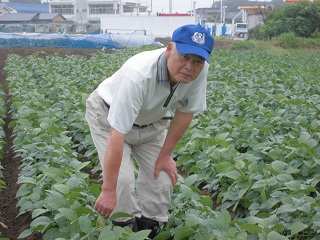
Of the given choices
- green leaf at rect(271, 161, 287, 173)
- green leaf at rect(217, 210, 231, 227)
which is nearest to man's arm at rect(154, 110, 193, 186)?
green leaf at rect(217, 210, 231, 227)

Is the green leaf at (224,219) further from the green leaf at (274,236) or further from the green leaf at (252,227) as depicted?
the green leaf at (274,236)

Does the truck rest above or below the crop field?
below

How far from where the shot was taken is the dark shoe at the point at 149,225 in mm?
3562

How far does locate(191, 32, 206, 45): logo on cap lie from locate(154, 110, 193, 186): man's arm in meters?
0.67

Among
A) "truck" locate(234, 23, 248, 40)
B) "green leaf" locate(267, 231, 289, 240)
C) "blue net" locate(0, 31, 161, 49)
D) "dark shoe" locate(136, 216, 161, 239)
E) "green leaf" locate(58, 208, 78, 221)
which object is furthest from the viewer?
"truck" locate(234, 23, 248, 40)

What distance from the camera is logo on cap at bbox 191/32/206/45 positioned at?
2.83 m

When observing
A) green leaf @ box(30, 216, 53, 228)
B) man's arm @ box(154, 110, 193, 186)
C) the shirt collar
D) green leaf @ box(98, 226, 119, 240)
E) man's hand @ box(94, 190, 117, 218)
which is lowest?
green leaf @ box(30, 216, 53, 228)

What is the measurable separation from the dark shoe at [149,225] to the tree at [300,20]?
27.8m

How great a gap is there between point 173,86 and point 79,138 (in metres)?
2.97

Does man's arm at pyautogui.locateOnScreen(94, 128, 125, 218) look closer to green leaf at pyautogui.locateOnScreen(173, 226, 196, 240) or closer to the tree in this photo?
green leaf at pyautogui.locateOnScreen(173, 226, 196, 240)

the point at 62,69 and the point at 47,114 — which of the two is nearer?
the point at 47,114

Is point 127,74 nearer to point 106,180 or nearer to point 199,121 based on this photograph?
point 106,180

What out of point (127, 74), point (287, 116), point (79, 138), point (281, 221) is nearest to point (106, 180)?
point (127, 74)

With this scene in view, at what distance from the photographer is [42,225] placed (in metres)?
3.39
